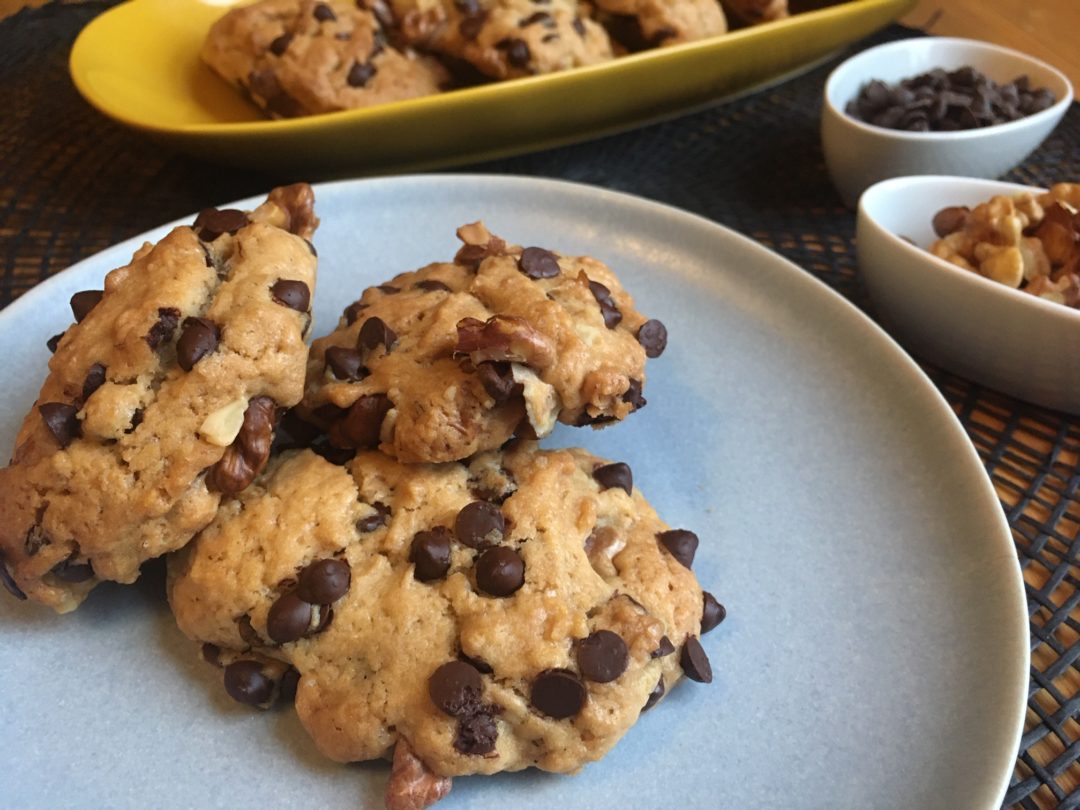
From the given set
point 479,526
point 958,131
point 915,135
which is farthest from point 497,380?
point 958,131

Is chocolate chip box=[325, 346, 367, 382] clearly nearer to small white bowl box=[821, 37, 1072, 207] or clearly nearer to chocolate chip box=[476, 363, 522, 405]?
chocolate chip box=[476, 363, 522, 405]

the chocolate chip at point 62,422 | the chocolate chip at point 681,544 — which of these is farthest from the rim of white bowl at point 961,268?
the chocolate chip at point 62,422

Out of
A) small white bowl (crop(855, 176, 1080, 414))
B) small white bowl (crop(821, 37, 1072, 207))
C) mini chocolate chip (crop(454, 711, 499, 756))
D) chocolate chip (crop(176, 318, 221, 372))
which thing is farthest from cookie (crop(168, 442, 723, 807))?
small white bowl (crop(821, 37, 1072, 207))

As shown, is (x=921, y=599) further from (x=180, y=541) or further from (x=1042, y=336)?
(x=180, y=541)

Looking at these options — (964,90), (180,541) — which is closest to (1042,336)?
(964,90)

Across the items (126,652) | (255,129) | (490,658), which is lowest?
(126,652)

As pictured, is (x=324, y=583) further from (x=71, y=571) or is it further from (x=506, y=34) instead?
(x=506, y=34)
